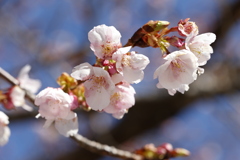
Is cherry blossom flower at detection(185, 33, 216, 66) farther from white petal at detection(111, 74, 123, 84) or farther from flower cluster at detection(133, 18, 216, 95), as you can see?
white petal at detection(111, 74, 123, 84)

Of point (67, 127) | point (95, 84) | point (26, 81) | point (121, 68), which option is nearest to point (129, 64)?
point (121, 68)

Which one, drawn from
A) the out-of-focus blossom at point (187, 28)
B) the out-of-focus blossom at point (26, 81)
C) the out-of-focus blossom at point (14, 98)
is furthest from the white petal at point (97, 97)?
the out-of-focus blossom at point (26, 81)

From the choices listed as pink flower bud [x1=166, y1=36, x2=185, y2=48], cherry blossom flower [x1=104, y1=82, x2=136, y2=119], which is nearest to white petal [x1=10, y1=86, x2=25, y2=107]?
cherry blossom flower [x1=104, y1=82, x2=136, y2=119]

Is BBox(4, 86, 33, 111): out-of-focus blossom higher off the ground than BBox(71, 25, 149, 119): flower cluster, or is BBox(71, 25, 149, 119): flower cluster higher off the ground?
BBox(4, 86, 33, 111): out-of-focus blossom

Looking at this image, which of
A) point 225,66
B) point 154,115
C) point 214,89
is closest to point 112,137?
point 154,115

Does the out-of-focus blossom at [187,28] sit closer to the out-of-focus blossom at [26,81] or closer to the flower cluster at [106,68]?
the flower cluster at [106,68]

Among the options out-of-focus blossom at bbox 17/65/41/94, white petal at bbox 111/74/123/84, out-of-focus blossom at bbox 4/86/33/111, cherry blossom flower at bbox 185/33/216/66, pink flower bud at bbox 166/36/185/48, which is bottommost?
white petal at bbox 111/74/123/84

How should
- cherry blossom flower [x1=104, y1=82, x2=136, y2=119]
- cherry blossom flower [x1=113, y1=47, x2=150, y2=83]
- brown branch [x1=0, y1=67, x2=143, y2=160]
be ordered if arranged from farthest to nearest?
brown branch [x1=0, y1=67, x2=143, y2=160] → cherry blossom flower [x1=104, y1=82, x2=136, y2=119] → cherry blossom flower [x1=113, y1=47, x2=150, y2=83]
